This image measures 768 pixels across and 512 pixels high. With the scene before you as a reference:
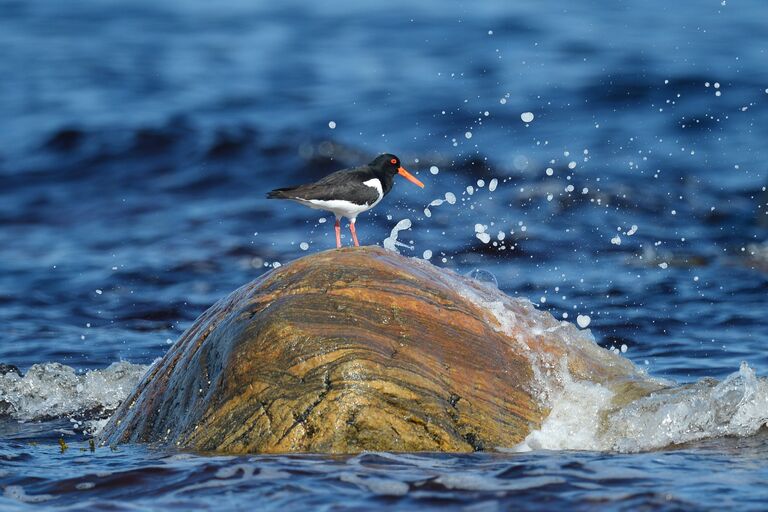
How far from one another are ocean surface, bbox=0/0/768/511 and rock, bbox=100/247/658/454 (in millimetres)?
179

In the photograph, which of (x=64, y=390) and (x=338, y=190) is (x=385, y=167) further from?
(x=64, y=390)

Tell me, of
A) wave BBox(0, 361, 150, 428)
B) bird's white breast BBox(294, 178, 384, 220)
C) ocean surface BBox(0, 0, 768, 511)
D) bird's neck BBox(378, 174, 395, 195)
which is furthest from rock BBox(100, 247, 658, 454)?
bird's neck BBox(378, 174, 395, 195)

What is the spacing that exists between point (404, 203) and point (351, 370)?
7872 mm

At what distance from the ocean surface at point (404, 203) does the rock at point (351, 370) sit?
0.18 m

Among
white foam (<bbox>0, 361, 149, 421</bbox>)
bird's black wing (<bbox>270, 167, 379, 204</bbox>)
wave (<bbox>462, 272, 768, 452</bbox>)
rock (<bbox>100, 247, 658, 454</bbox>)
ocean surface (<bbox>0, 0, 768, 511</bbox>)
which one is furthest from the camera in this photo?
white foam (<bbox>0, 361, 149, 421</bbox>)

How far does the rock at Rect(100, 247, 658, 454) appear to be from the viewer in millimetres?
5574

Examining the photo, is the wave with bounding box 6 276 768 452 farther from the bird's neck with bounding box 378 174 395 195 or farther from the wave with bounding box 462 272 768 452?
the bird's neck with bounding box 378 174 395 195

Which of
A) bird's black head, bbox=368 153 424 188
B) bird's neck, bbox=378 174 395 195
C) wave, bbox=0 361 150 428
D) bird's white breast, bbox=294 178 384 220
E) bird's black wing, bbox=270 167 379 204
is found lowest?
wave, bbox=0 361 150 428

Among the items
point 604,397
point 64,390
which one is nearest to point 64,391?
point 64,390

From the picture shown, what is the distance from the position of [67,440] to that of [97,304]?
4.05 m

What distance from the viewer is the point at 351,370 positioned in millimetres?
5582

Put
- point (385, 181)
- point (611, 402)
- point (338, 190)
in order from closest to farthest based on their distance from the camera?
point (611, 402)
point (338, 190)
point (385, 181)

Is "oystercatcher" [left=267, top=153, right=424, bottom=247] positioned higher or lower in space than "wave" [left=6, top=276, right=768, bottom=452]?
higher

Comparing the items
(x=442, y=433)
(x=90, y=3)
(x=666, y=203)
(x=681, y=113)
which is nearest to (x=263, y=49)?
(x=90, y=3)
